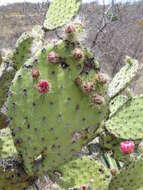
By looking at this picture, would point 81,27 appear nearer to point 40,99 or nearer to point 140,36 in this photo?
point 40,99

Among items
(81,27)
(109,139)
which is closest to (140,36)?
(109,139)

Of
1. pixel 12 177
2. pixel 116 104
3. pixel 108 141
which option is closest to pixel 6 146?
pixel 12 177

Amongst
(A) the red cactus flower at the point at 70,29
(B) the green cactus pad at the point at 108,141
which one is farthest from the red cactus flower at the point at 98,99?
(B) the green cactus pad at the point at 108,141

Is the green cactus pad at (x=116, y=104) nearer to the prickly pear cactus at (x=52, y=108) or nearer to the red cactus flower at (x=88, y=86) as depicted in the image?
the prickly pear cactus at (x=52, y=108)

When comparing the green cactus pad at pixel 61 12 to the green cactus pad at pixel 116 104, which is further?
the green cactus pad at pixel 116 104

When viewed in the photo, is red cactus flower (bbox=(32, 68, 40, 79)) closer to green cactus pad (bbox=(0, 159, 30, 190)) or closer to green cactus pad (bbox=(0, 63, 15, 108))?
green cactus pad (bbox=(0, 159, 30, 190))

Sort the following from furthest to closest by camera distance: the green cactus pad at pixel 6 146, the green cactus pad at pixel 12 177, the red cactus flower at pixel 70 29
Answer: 1. the green cactus pad at pixel 6 146
2. the green cactus pad at pixel 12 177
3. the red cactus flower at pixel 70 29

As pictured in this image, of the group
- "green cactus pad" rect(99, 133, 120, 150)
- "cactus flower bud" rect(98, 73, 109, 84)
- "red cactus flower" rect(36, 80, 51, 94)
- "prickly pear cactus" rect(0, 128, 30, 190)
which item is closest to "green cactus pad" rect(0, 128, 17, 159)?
"prickly pear cactus" rect(0, 128, 30, 190)
